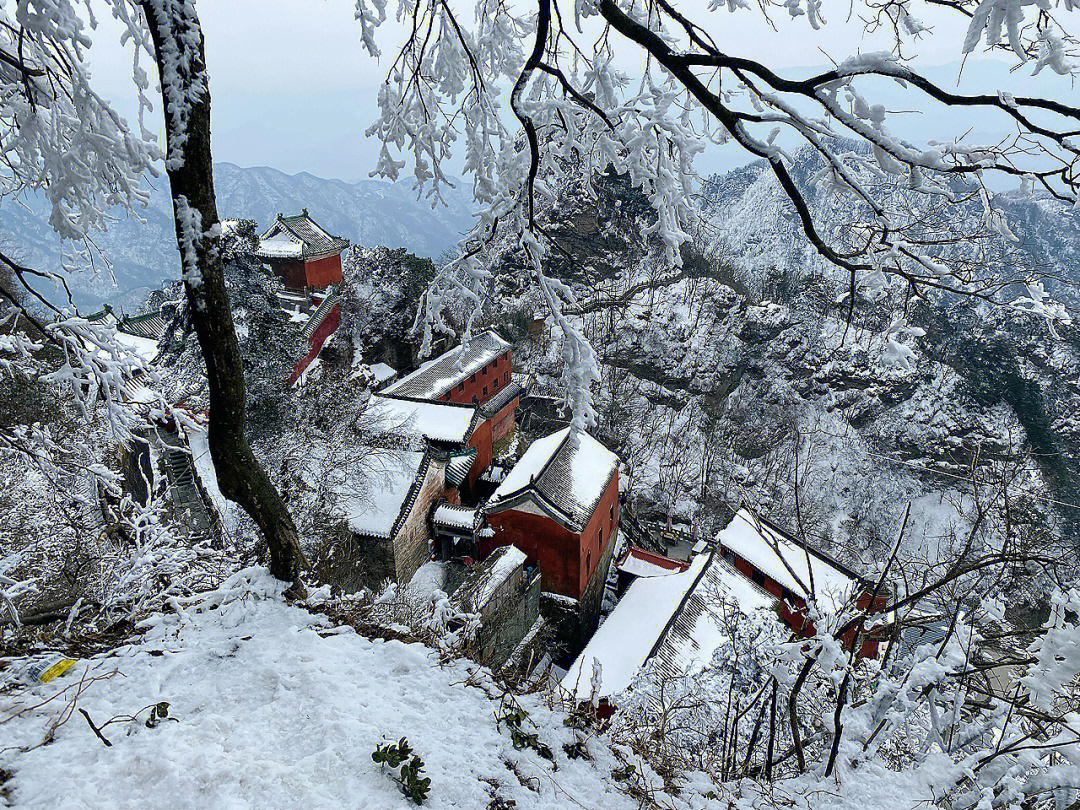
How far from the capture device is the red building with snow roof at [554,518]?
14742 mm

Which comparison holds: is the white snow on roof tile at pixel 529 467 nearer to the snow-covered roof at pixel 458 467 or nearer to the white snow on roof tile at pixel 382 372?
the snow-covered roof at pixel 458 467

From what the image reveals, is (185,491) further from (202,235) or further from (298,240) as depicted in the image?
(298,240)

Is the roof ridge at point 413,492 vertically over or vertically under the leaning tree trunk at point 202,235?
under

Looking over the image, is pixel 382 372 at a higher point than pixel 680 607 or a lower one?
higher

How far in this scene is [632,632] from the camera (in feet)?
42.2

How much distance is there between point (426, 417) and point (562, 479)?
4500 millimetres

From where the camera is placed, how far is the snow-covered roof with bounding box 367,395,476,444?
16047 millimetres

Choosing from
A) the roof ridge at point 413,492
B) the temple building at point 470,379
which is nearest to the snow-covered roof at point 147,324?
the temple building at point 470,379

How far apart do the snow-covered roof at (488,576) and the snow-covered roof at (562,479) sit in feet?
4.40

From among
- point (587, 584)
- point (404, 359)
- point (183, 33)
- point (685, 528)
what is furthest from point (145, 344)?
point (685, 528)

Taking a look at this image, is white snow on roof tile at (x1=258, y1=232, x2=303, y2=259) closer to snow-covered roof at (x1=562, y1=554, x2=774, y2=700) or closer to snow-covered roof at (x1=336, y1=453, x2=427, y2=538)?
snow-covered roof at (x1=336, y1=453, x2=427, y2=538)

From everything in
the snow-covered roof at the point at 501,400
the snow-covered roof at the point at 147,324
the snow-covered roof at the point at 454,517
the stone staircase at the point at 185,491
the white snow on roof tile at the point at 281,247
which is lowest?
the stone staircase at the point at 185,491

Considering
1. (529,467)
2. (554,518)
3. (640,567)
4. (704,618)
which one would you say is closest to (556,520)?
(554,518)

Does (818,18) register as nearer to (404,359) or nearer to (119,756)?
(119,756)
